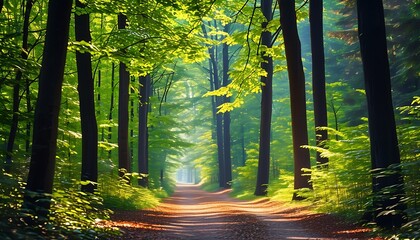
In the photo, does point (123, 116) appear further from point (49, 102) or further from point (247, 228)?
point (49, 102)

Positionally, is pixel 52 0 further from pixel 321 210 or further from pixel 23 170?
pixel 321 210

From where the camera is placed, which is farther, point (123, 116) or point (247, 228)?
point (123, 116)

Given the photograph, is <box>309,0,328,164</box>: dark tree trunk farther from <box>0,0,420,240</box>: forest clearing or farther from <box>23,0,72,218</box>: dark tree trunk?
<box>23,0,72,218</box>: dark tree trunk

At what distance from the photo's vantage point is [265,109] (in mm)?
21922

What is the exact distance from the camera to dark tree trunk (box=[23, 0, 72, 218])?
23.4 feet

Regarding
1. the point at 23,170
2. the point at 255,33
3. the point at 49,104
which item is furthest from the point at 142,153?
the point at 49,104

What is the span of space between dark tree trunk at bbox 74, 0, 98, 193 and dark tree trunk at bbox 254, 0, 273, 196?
10774mm

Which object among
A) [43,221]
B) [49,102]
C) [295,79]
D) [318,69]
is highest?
[318,69]

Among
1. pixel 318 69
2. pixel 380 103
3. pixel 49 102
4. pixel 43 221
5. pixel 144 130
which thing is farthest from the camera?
pixel 144 130

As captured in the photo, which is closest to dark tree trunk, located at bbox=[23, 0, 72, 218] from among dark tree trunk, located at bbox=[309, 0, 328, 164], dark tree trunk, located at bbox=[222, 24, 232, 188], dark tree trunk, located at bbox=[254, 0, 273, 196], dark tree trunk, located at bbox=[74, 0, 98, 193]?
dark tree trunk, located at bbox=[74, 0, 98, 193]

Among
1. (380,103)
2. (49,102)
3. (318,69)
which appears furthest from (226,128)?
(49,102)

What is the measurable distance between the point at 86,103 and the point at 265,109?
38.8ft

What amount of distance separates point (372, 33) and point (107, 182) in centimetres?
1066

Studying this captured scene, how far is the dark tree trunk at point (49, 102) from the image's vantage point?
712 cm
